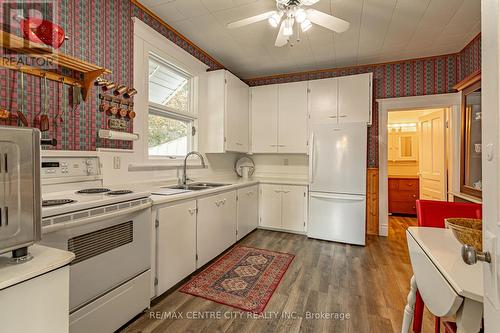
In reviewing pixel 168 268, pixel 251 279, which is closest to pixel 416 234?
pixel 251 279

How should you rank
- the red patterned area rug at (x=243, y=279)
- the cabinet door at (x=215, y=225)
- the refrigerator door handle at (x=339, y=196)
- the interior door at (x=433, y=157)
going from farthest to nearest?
the interior door at (x=433, y=157)
the refrigerator door handle at (x=339, y=196)
the cabinet door at (x=215, y=225)
the red patterned area rug at (x=243, y=279)

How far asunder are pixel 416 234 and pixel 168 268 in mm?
1838

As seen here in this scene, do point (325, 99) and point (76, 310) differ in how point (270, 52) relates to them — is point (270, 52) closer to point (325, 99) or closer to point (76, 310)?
point (325, 99)

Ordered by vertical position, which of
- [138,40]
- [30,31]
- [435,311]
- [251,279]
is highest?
[138,40]

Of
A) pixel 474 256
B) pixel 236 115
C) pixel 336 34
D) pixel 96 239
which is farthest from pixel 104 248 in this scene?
pixel 336 34

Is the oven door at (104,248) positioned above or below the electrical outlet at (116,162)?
below

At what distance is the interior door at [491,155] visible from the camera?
593 mm

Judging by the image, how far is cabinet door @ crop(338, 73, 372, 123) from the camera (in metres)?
3.49

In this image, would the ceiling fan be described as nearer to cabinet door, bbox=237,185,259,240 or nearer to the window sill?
the window sill

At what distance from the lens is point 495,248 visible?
594mm

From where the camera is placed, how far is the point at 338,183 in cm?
341

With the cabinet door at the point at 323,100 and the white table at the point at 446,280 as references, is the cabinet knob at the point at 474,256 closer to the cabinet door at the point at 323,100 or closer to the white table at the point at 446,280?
the white table at the point at 446,280

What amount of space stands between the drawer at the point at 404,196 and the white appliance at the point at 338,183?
261 centimetres

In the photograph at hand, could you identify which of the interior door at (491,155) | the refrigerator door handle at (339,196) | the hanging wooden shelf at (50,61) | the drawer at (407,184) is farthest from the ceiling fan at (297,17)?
the drawer at (407,184)
